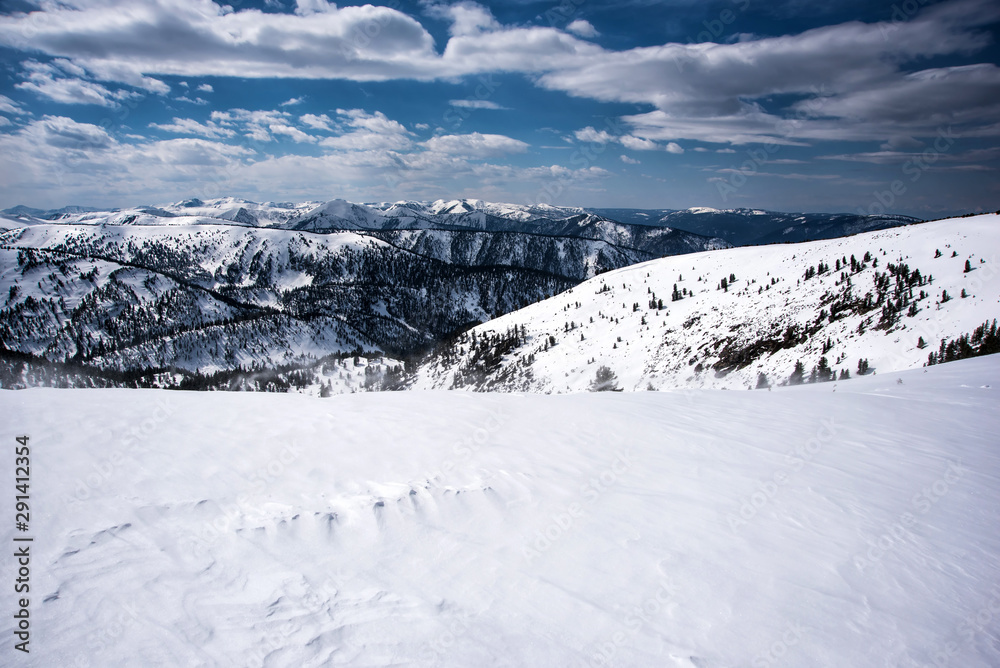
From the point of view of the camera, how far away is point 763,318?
53719mm

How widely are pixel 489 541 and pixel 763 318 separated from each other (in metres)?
59.6

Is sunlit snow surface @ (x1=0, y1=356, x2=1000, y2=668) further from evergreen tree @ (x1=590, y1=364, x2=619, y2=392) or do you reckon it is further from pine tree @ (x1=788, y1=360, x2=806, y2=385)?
evergreen tree @ (x1=590, y1=364, x2=619, y2=392)

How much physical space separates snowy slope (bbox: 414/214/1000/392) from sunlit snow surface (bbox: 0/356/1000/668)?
1528 cm

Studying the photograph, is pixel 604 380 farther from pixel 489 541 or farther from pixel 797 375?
pixel 489 541

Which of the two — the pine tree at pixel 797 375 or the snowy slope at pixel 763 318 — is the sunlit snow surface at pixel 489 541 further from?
the pine tree at pixel 797 375

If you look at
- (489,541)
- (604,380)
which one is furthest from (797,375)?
(489,541)

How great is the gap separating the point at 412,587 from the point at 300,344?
569ft

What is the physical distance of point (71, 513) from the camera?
5.62 meters

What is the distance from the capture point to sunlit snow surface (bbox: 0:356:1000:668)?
13.5 ft

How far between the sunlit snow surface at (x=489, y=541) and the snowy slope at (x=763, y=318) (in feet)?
50.1

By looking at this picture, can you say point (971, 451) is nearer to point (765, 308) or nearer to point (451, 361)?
point (765, 308)

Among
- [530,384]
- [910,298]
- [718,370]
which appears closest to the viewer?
[910,298]

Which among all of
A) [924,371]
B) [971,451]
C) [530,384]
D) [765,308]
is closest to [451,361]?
[530,384]

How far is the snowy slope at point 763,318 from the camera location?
118 ft
